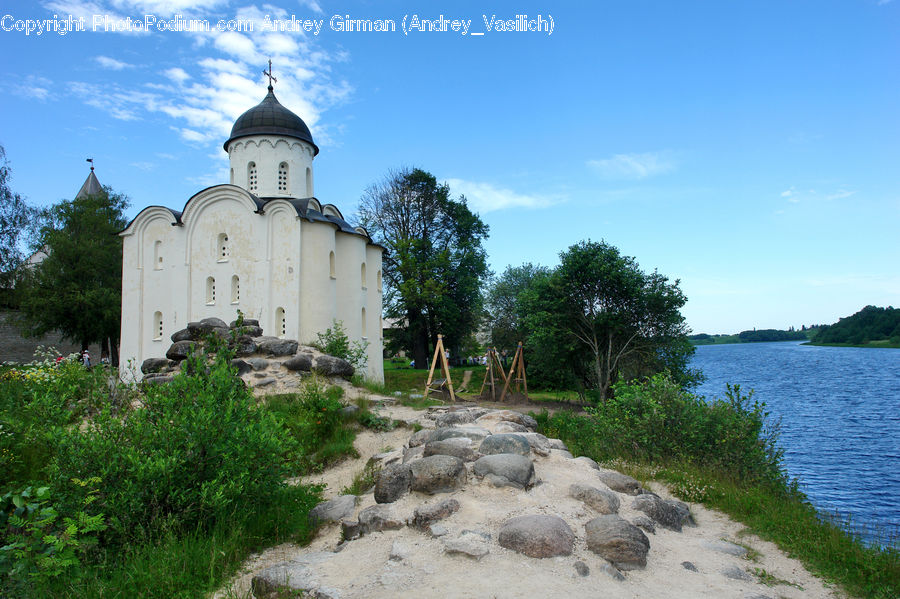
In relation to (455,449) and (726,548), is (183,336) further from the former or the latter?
(726,548)

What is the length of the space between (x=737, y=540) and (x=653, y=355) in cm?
1425

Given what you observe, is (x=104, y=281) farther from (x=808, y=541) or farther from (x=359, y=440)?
(x=808, y=541)

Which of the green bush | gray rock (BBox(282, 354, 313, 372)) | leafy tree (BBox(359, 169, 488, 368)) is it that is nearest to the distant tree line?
leafy tree (BBox(359, 169, 488, 368))

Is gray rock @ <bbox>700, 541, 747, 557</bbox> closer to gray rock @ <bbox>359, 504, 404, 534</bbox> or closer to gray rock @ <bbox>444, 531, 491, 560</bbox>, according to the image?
gray rock @ <bbox>444, 531, 491, 560</bbox>

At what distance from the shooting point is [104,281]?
103 feet

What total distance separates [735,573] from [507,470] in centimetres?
213

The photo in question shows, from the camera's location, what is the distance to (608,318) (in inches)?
754

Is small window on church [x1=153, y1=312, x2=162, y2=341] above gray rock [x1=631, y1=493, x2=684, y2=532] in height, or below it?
above

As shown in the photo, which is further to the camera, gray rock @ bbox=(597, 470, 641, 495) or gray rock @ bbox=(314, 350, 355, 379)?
gray rock @ bbox=(314, 350, 355, 379)

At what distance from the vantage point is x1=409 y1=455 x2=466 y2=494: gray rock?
17.1 feet

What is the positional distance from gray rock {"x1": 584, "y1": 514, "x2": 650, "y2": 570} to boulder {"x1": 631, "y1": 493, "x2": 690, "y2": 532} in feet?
3.10

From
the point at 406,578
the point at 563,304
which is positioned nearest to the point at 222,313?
the point at 563,304

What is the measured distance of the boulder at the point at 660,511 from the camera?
5297 mm

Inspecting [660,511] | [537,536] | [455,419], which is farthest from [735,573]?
[455,419]
